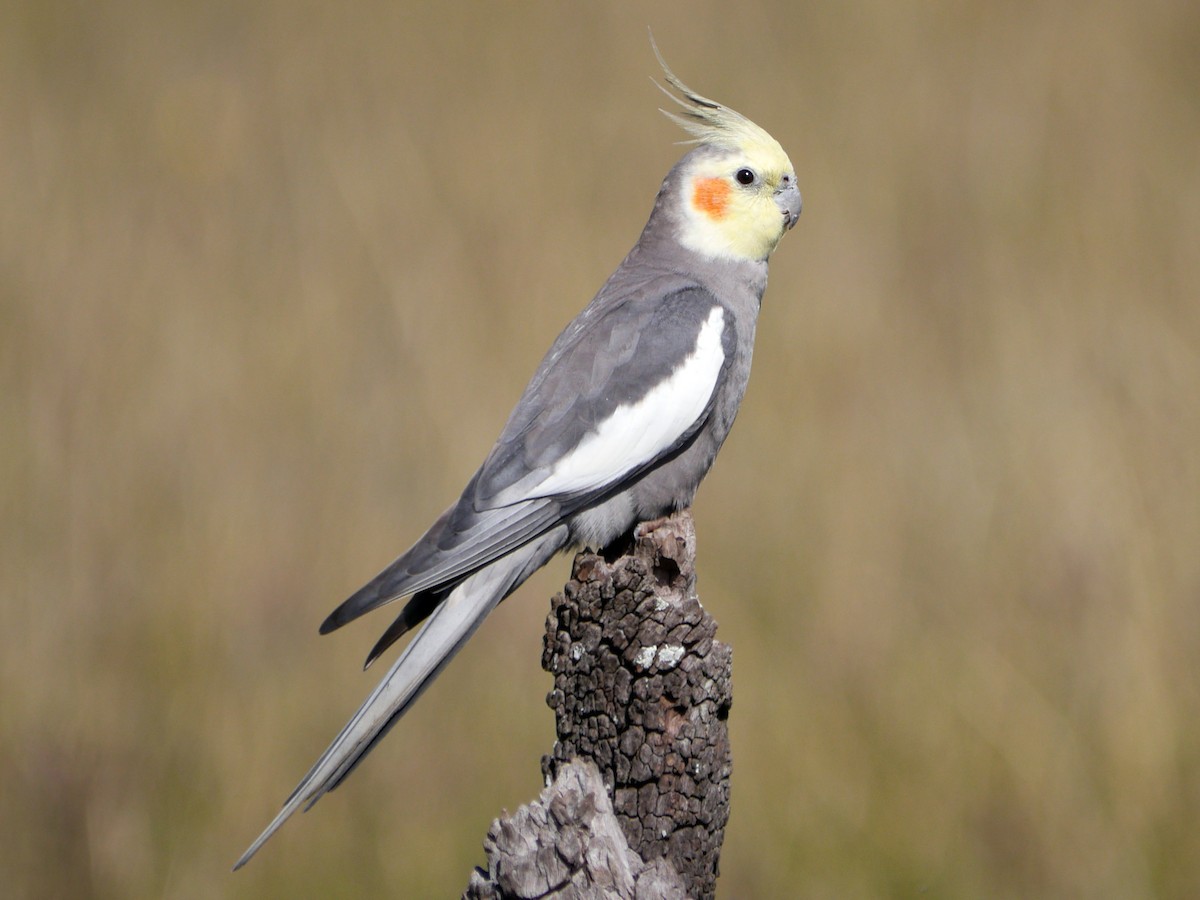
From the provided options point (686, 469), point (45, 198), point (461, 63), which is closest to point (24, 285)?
point (45, 198)

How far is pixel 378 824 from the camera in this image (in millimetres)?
4395

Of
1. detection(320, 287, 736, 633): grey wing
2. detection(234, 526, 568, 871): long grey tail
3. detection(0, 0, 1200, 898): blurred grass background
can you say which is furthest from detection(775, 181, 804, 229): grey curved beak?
detection(0, 0, 1200, 898): blurred grass background

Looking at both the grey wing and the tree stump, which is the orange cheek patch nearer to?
the grey wing

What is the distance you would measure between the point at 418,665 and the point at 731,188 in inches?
76.2

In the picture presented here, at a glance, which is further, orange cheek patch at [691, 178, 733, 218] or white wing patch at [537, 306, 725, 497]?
orange cheek patch at [691, 178, 733, 218]

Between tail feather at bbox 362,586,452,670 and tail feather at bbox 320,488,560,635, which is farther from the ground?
tail feather at bbox 320,488,560,635

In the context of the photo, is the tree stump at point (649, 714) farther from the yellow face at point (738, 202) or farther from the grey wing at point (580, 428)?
the yellow face at point (738, 202)

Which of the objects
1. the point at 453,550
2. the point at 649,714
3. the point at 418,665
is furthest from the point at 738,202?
the point at 649,714

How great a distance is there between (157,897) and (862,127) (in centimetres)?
494

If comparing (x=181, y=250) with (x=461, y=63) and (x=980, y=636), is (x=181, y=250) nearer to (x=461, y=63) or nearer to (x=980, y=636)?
(x=461, y=63)

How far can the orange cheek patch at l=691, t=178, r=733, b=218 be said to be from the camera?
4008 mm

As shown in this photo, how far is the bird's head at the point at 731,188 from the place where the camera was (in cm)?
400

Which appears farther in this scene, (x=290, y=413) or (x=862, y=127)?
(x=862, y=127)

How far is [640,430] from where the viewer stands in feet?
11.5
